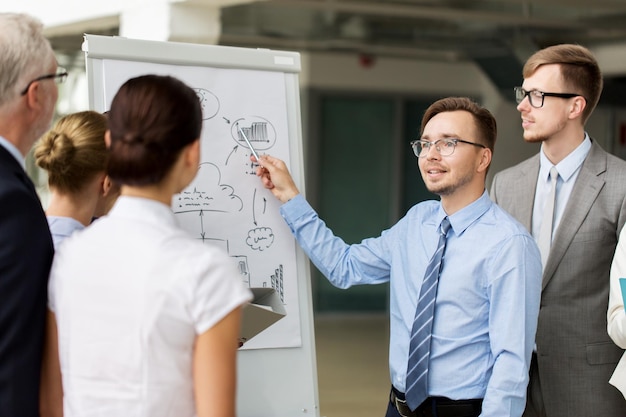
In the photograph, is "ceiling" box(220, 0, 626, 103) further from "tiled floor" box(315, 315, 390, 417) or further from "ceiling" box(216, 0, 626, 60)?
"tiled floor" box(315, 315, 390, 417)

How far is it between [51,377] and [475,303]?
1199mm

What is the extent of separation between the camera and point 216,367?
1.59 meters

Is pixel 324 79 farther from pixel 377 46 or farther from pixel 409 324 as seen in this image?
pixel 409 324

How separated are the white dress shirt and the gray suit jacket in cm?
157

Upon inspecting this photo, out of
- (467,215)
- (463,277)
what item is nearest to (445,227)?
(467,215)

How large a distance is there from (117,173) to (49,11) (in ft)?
20.2

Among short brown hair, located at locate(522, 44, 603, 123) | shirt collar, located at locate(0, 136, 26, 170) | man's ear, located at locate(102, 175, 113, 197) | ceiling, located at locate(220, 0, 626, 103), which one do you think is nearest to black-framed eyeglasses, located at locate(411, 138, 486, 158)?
short brown hair, located at locate(522, 44, 603, 123)

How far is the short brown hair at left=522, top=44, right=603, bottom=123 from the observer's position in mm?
2957

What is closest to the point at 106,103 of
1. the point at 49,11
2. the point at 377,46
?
the point at 49,11

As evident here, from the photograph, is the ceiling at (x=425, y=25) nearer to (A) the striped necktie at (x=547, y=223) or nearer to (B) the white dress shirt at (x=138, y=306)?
(A) the striped necktie at (x=547, y=223)

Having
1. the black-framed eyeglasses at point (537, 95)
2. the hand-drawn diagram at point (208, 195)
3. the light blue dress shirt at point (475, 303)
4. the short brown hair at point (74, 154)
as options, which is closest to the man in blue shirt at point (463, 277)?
Result: the light blue dress shirt at point (475, 303)

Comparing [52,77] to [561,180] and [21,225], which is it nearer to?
[21,225]

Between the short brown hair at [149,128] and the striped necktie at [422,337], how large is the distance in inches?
43.9

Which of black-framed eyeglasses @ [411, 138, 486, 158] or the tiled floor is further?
the tiled floor
